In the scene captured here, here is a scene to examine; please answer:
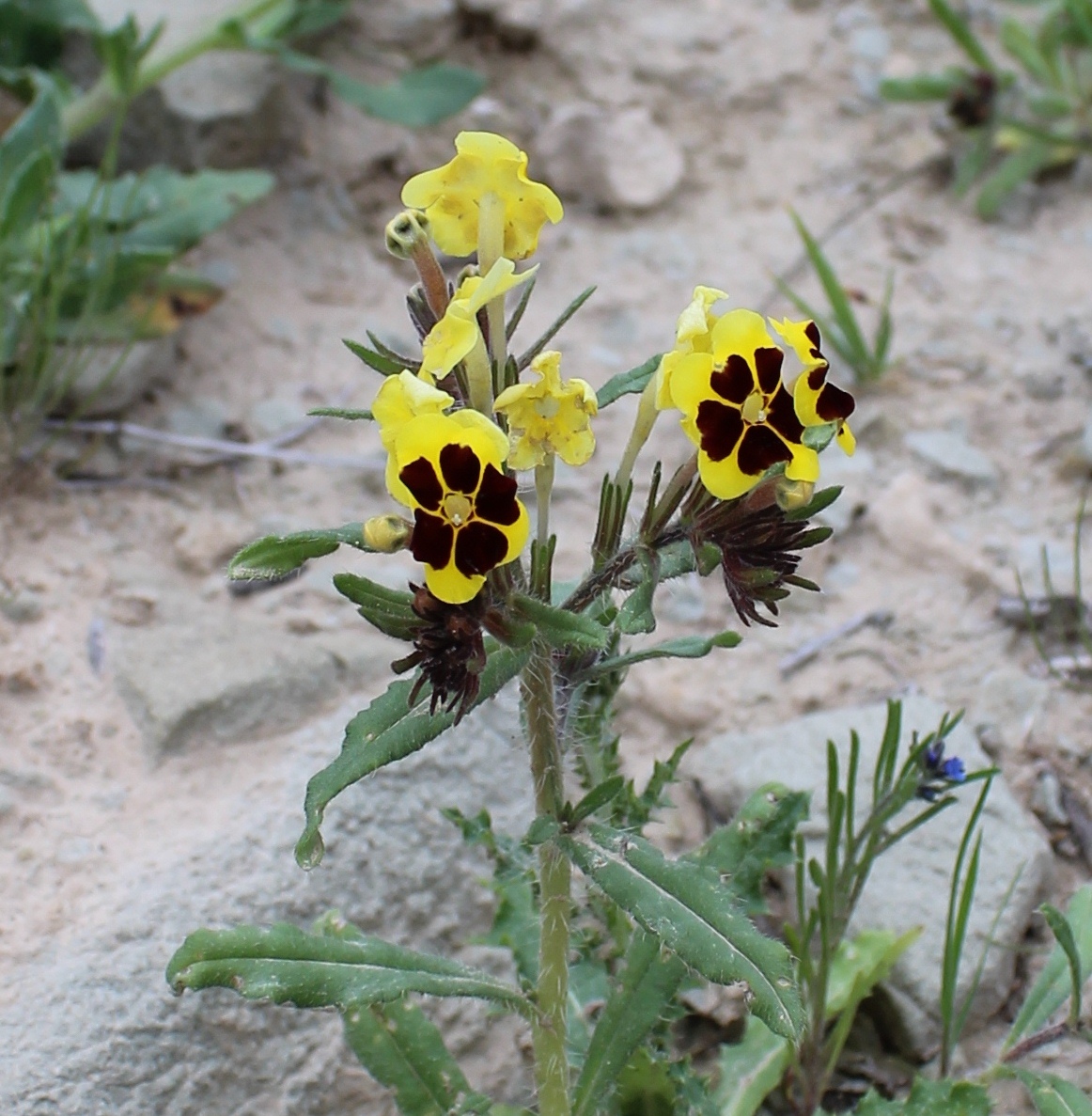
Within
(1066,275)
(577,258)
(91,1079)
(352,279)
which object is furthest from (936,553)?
(91,1079)

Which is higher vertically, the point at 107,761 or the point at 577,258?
the point at 577,258

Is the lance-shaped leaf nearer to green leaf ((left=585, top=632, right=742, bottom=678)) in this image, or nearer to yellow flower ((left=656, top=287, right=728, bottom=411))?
green leaf ((left=585, top=632, right=742, bottom=678))

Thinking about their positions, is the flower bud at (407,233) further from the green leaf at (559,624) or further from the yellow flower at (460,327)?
the green leaf at (559,624)

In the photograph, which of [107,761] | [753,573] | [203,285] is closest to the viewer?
[753,573]

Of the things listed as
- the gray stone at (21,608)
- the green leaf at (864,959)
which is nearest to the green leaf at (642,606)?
the green leaf at (864,959)

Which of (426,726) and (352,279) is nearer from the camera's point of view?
(426,726)

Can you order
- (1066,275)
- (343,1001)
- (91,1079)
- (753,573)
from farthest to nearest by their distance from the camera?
(1066,275) < (91,1079) < (343,1001) < (753,573)

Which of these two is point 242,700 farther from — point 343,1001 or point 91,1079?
point 343,1001
